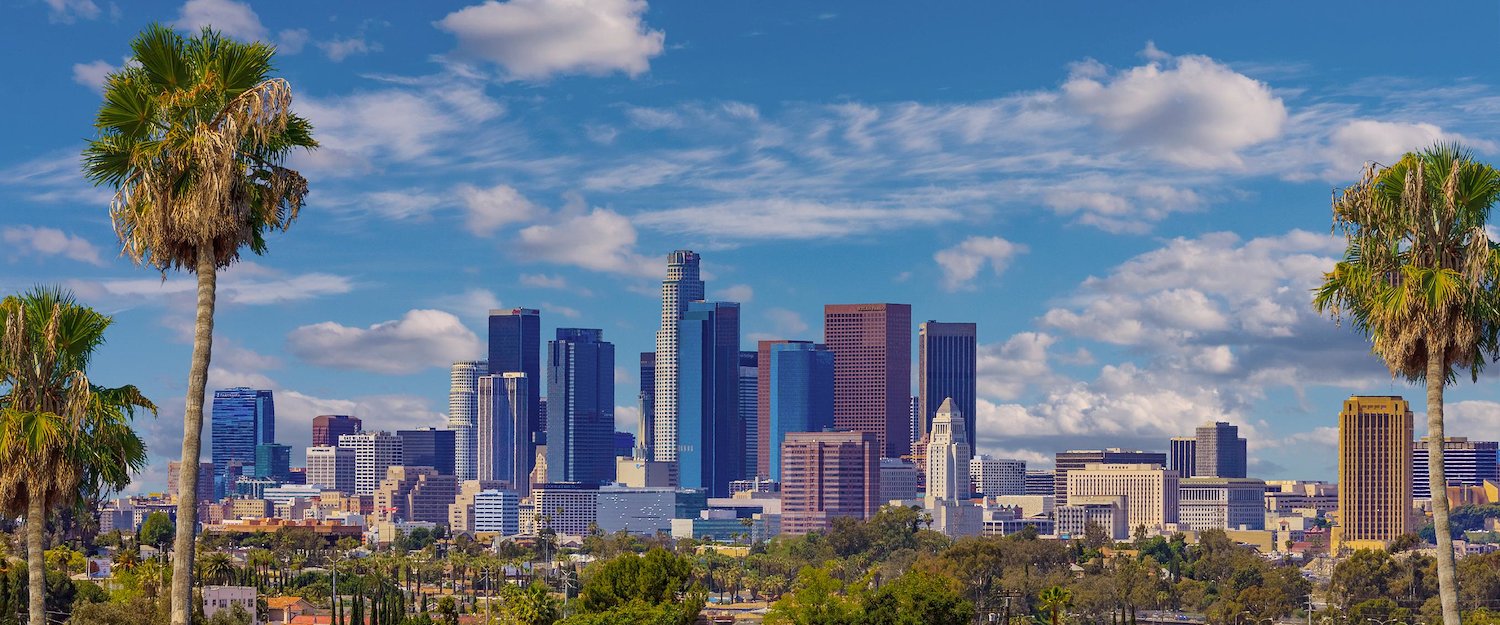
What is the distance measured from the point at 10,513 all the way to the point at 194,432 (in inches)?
180

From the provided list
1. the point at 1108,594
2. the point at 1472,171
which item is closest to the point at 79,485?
the point at 1472,171

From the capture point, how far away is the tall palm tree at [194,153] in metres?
22.9

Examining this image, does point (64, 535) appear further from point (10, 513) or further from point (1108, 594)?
point (10, 513)

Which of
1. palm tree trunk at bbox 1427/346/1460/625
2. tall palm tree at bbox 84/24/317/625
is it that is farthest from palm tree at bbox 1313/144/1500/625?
tall palm tree at bbox 84/24/317/625

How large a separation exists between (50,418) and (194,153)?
4323mm

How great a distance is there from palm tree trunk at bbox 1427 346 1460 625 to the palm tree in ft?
0.04

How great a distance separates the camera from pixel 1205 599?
598ft

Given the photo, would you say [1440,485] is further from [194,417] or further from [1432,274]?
[194,417]

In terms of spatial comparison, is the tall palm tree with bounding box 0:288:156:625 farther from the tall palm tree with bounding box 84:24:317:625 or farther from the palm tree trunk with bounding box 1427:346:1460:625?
the palm tree trunk with bounding box 1427:346:1460:625

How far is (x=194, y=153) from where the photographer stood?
2309 cm

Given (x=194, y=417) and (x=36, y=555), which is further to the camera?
(x=36, y=555)

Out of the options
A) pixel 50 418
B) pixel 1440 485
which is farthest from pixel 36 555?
pixel 1440 485

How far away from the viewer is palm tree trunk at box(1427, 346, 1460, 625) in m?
24.2

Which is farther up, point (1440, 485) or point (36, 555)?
point (1440, 485)
